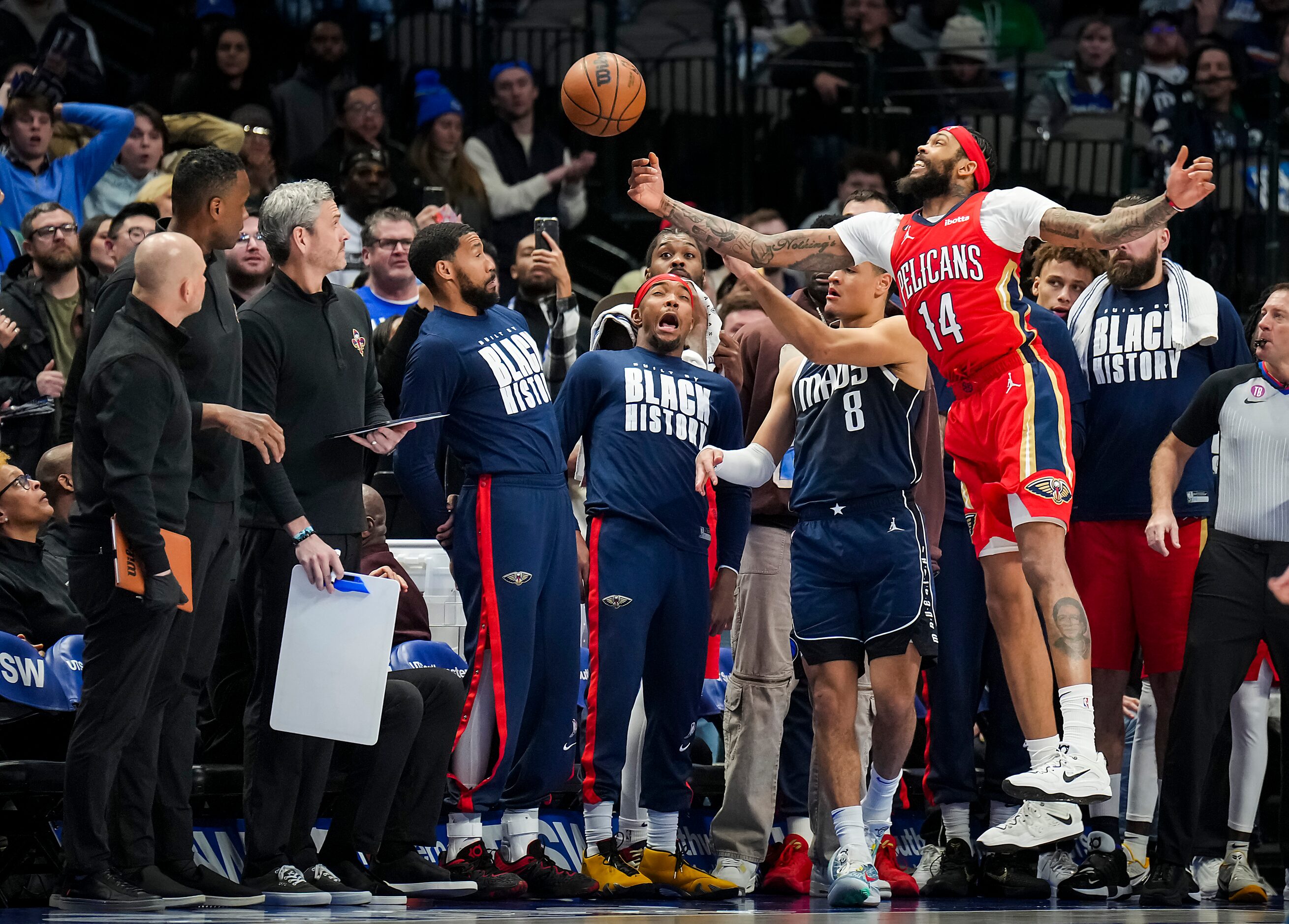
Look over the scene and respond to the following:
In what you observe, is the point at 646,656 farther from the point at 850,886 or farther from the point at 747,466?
the point at 850,886

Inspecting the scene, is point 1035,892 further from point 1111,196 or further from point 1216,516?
point 1111,196

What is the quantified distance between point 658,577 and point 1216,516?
90.8 inches

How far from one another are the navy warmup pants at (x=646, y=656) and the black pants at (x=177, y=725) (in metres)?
1.47

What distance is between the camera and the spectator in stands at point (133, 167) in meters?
9.29

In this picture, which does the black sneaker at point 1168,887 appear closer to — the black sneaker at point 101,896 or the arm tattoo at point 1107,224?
the arm tattoo at point 1107,224

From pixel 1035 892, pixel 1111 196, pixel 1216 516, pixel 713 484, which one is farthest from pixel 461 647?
pixel 1111 196

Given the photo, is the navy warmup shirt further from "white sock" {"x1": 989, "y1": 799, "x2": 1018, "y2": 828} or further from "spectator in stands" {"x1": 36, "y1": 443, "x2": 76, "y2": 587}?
"spectator in stands" {"x1": 36, "y1": 443, "x2": 76, "y2": 587}

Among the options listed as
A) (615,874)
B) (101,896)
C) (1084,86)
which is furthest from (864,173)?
(101,896)

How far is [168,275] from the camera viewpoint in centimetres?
519

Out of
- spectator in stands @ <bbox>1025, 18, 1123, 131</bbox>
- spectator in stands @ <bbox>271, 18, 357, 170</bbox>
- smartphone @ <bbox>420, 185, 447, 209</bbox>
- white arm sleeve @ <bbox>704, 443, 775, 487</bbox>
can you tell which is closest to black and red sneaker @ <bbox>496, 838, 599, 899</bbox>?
white arm sleeve @ <bbox>704, 443, 775, 487</bbox>

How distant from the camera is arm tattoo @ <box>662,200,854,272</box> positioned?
5973 mm

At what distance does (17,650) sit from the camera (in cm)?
550

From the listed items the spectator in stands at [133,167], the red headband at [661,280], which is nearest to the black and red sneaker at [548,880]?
the red headband at [661,280]

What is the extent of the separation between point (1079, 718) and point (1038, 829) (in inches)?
15.1
